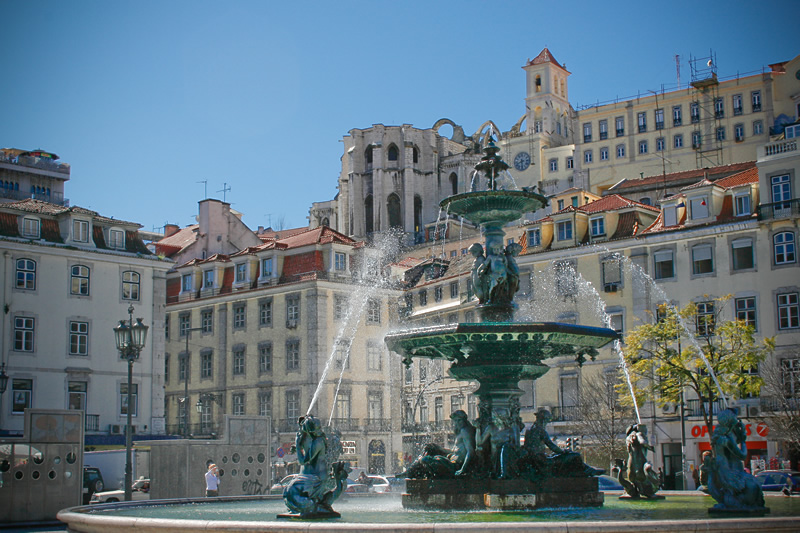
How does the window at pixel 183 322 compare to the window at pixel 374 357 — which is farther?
the window at pixel 183 322

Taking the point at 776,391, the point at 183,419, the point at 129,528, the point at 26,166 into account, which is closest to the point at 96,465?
the point at 183,419

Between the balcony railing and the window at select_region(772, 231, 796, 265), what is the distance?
0.73 meters

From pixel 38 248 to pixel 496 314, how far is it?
31186mm

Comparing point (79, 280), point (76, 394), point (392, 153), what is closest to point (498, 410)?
point (76, 394)

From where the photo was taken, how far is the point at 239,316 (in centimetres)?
5653

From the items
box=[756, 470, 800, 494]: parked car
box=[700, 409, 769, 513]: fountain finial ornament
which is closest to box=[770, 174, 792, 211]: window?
box=[756, 470, 800, 494]: parked car

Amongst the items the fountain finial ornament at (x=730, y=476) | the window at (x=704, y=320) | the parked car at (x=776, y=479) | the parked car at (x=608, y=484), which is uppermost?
the window at (x=704, y=320)

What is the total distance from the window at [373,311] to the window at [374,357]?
1174mm

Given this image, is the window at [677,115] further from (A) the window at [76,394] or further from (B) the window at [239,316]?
(A) the window at [76,394]

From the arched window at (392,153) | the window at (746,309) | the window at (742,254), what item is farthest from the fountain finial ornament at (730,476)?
the arched window at (392,153)

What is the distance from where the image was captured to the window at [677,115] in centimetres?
8311

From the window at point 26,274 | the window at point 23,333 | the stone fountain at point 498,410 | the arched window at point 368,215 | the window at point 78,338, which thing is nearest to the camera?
the stone fountain at point 498,410

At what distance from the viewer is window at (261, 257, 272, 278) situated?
183 feet

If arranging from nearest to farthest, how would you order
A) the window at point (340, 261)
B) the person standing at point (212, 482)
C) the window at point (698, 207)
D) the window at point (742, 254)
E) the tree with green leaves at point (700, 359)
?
the person standing at point (212, 482)
the tree with green leaves at point (700, 359)
the window at point (742, 254)
the window at point (698, 207)
the window at point (340, 261)
